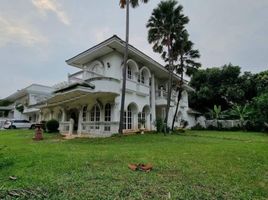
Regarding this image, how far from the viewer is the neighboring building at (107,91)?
18.0 metres

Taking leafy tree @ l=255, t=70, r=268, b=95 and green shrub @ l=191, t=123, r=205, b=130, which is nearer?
leafy tree @ l=255, t=70, r=268, b=95

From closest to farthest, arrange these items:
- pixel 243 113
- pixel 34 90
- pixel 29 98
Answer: pixel 243 113, pixel 29 98, pixel 34 90

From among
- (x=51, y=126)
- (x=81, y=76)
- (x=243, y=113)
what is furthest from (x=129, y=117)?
(x=243, y=113)

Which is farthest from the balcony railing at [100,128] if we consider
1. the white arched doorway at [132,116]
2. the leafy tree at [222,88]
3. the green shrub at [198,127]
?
the leafy tree at [222,88]

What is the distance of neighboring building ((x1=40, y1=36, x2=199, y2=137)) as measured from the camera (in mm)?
18016

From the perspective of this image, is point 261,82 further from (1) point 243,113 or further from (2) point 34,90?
(2) point 34,90

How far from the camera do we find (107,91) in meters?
17.7

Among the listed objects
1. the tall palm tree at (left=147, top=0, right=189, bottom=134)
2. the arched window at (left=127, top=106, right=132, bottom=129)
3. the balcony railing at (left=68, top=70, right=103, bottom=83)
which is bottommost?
the arched window at (left=127, top=106, right=132, bottom=129)

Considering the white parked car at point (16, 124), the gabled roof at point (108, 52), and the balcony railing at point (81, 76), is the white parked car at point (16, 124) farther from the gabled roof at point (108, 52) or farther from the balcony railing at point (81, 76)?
the gabled roof at point (108, 52)

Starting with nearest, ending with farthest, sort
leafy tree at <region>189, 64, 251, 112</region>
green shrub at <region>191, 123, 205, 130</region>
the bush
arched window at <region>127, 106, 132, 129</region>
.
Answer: arched window at <region>127, 106, 132, 129</region>, the bush, green shrub at <region>191, 123, 205, 130</region>, leafy tree at <region>189, 64, 251, 112</region>

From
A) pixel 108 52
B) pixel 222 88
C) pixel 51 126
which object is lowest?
pixel 51 126

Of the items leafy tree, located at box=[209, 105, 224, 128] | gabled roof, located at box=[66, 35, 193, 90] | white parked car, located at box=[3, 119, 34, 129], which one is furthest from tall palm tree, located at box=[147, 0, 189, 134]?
white parked car, located at box=[3, 119, 34, 129]

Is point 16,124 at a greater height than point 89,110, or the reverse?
point 89,110

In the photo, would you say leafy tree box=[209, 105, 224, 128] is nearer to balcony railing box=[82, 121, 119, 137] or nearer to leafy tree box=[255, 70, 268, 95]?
leafy tree box=[255, 70, 268, 95]
